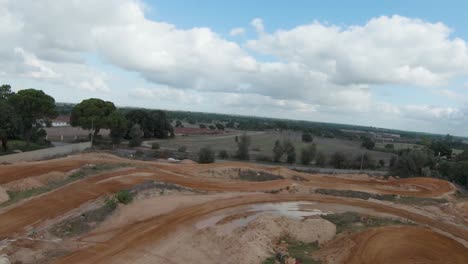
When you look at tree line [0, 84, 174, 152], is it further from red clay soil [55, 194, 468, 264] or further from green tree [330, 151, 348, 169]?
green tree [330, 151, 348, 169]

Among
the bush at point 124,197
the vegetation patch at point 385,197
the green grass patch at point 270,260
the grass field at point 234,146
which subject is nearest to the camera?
the green grass patch at point 270,260

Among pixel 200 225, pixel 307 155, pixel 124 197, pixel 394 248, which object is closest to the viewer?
pixel 394 248

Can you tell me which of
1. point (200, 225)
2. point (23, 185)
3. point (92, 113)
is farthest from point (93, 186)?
point (92, 113)

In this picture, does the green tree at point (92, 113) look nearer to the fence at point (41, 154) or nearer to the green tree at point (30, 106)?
the green tree at point (30, 106)

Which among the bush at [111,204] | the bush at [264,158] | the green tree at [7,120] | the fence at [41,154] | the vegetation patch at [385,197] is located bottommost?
the bush at [264,158]

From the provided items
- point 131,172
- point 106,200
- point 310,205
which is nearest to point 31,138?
point 131,172

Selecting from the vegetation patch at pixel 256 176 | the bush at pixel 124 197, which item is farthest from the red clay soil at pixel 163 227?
the vegetation patch at pixel 256 176

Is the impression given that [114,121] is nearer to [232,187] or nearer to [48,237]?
[232,187]

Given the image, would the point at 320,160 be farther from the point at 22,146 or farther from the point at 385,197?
the point at 22,146
